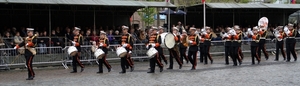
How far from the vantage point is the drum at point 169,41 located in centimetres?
1552

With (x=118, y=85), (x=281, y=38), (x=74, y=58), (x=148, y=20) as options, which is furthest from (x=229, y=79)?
(x=148, y=20)

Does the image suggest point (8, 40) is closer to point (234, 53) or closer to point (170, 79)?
point (170, 79)

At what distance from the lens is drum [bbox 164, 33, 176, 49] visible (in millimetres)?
15523

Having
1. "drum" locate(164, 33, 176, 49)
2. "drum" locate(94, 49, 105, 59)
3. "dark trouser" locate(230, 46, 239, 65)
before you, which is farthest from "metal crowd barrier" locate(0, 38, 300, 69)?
"dark trouser" locate(230, 46, 239, 65)

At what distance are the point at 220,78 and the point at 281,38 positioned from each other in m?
7.47

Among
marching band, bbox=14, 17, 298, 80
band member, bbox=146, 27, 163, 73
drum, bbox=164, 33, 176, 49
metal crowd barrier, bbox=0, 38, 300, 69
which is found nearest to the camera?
marching band, bbox=14, 17, 298, 80

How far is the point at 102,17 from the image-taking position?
24750 mm

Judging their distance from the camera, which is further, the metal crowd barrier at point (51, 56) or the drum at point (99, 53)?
the metal crowd barrier at point (51, 56)

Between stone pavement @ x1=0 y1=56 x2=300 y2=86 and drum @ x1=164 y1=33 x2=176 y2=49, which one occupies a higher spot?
drum @ x1=164 y1=33 x2=176 y2=49

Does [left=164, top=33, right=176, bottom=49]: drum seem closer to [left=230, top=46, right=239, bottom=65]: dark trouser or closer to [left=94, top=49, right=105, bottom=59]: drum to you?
[left=94, top=49, right=105, bottom=59]: drum

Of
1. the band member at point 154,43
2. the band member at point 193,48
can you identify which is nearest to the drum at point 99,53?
the band member at point 154,43

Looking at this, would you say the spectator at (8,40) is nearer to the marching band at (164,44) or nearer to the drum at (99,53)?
the marching band at (164,44)

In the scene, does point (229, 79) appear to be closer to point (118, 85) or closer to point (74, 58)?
point (118, 85)

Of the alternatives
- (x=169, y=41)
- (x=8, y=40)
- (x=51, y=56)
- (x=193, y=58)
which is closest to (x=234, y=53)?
(x=193, y=58)
